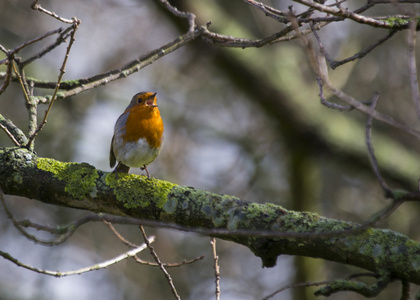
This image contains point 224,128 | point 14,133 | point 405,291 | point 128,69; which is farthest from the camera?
point 224,128

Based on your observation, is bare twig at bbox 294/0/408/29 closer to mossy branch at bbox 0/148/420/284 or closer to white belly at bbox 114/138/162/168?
mossy branch at bbox 0/148/420/284

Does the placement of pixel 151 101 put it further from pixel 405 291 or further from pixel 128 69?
pixel 405 291

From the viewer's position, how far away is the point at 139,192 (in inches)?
110

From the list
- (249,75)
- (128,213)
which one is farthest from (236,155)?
(128,213)

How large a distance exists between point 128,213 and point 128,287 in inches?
207

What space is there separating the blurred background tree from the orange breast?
2.19 m

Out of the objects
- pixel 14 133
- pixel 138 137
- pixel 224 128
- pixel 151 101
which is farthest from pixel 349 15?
pixel 224 128

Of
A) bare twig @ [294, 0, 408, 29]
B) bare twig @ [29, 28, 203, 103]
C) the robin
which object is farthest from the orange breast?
bare twig @ [294, 0, 408, 29]

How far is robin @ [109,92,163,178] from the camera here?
14.3ft

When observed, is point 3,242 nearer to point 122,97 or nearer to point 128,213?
point 122,97

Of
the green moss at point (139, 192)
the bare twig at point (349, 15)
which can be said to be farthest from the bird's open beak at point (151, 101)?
the bare twig at point (349, 15)

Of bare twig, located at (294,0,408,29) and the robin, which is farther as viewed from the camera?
the robin

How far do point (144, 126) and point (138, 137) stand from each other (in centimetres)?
11

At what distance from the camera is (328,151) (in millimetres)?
6180
